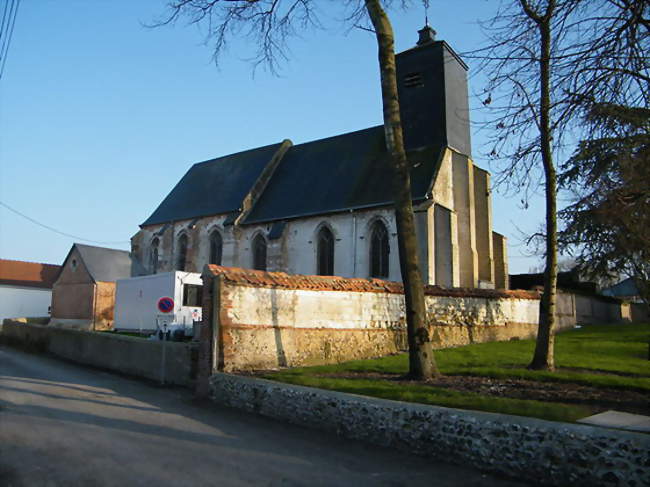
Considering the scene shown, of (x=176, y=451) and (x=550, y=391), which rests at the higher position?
(x=550, y=391)

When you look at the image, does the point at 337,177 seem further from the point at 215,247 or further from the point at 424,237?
the point at 215,247

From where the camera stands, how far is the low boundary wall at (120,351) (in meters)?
11.5

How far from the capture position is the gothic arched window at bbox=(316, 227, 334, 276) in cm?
2583

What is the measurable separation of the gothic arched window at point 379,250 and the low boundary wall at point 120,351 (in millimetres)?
12635

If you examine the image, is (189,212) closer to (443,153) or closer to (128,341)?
(443,153)

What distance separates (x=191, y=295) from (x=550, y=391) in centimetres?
1666

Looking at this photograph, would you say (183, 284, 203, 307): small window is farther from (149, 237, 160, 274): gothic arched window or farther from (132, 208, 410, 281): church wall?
(149, 237, 160, 274): gothic arched window

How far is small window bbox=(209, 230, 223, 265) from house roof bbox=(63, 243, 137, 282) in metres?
7.03

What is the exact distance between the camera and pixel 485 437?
5.52 metres

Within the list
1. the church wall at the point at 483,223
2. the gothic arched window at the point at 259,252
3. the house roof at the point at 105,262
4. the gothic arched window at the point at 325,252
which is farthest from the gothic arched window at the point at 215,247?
the church wall at the point at 483,223

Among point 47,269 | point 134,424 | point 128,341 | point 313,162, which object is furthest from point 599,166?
point 47,269

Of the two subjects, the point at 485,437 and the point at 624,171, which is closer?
the point at 485,437

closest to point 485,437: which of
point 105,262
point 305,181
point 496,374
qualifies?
point 496,374

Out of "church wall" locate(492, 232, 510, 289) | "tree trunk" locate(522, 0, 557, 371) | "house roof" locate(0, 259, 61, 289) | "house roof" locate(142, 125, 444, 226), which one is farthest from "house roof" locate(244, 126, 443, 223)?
"house roof" locate(0, 259, 61, 289)
